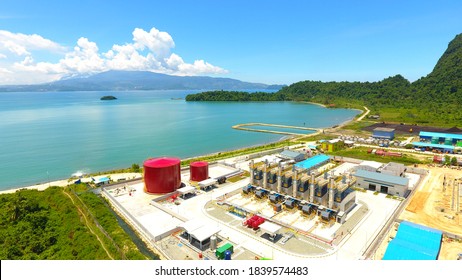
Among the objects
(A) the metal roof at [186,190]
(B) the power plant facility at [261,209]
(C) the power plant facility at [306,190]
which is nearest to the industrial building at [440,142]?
(B) the power plant facility at [261,209]

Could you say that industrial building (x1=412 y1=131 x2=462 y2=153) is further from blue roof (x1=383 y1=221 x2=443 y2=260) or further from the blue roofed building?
blue roof (x1=383 y1=221 x2=443 y2=260)

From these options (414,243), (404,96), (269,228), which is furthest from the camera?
(404,96)

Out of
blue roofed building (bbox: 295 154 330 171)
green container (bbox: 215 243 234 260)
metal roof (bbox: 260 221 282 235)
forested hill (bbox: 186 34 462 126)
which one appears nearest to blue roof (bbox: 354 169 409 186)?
blue roofed building (bbox: 295 154 330 171)

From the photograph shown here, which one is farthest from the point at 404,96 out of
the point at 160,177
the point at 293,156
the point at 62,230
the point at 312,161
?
the point at 62,230

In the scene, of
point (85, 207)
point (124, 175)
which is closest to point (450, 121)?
point (124, 175)

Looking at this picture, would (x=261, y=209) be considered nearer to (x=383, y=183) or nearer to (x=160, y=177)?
(x=160, y=177)

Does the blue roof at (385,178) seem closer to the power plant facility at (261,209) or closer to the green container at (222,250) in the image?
the power plant facility at (261,209)

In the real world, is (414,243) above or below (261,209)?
A: above
